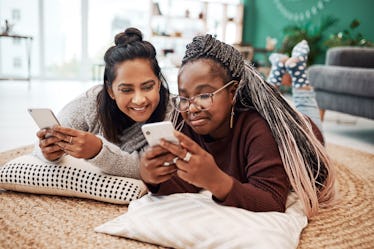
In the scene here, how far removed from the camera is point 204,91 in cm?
100

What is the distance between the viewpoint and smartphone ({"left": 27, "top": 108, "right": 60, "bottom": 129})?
109cm

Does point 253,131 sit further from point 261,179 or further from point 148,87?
point 148,87

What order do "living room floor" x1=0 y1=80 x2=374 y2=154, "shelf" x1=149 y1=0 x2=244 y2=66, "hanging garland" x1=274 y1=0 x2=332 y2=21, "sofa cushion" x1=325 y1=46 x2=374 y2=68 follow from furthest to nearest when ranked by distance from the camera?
1. "shelf" x1=149 y1=0 x2=244 y2=66
2. "hanging garland" x1=274 y1=0 x2=332 y2=21
3. "sofa cushion" x1=325 y1=46 x2=374 y2=68
4. "living room floor" x1=0 y1=80 x2=374 y2=154

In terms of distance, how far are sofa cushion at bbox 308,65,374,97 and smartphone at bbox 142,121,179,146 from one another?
1903 mm

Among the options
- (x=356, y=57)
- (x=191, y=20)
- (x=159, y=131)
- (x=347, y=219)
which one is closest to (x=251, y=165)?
(x=159, y=131)

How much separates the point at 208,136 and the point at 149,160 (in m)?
0.31

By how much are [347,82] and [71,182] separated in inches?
78.6

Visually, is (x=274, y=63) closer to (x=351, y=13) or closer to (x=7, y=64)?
(x=351, y=13)

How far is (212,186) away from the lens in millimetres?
897

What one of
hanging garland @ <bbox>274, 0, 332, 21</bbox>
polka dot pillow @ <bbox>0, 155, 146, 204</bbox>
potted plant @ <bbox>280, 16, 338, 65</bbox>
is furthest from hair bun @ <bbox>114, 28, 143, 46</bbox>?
hanging garland @ <bbox>274, 0, 332, 21</bbox>

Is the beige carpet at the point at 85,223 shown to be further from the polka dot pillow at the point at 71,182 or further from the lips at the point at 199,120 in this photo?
the lips at the point at 199,120

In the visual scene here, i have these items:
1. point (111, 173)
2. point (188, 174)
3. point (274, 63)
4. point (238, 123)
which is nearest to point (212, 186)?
point (188, 174)

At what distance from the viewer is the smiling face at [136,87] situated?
4.08 ft

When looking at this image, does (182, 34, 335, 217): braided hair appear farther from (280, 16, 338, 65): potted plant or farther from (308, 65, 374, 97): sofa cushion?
(280, 16, 338, 65): potted plant
